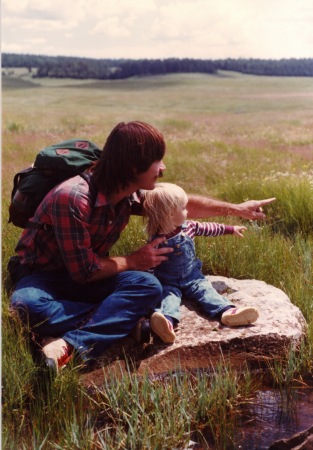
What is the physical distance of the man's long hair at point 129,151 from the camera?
4.19 metres

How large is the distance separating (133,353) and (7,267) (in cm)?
129

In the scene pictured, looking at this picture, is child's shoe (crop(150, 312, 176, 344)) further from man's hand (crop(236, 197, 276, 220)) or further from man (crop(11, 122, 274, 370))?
man's hand (crop(236, 197, 276, 220))

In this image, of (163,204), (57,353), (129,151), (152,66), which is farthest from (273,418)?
(152,66)

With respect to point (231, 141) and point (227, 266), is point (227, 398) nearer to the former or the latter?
point (227, 266)

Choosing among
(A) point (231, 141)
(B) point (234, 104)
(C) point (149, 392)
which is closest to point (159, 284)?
(C) point (149, 392)

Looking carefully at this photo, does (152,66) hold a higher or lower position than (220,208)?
higher

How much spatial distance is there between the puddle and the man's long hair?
1586mm

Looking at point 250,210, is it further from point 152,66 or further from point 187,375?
point 152,66

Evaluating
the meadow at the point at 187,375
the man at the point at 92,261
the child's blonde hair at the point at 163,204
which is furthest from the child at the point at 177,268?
the meadow at the point at 187,375

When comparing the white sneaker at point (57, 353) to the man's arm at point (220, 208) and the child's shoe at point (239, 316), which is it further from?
the man's arm at point (220, 208)

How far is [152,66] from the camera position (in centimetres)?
1603

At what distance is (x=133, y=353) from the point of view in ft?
14.4

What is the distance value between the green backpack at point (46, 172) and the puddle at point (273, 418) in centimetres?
181

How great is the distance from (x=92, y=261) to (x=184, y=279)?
86 centimetres
